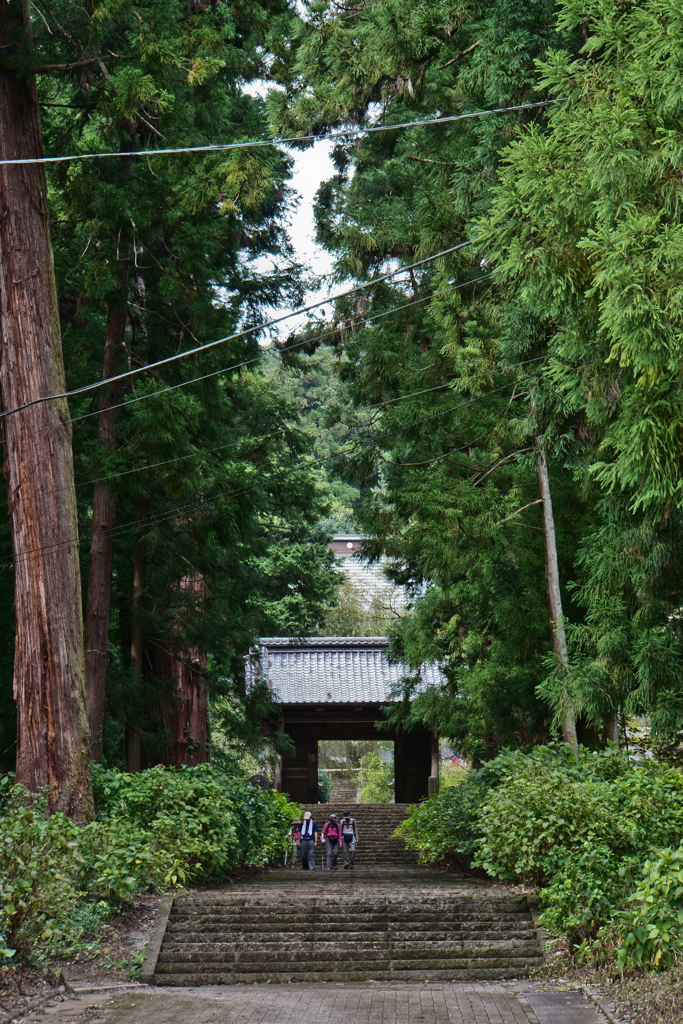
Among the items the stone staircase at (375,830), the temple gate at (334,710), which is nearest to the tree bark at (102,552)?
the stone staircase at (375,830)

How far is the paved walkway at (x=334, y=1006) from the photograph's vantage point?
581 centimetres

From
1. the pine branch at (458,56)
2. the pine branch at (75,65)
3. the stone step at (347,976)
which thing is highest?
the pine branch at (75,65)

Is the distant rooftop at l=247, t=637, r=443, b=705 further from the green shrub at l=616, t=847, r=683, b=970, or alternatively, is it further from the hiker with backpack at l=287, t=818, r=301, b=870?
the green shrub at l=616, t=847, r=683, b=970

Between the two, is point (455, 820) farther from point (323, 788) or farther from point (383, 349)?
point (323, 788)

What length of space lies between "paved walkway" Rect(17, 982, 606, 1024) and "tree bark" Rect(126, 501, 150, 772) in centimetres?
550

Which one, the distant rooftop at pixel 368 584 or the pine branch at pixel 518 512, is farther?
the distant rooftop at pixel 368 584

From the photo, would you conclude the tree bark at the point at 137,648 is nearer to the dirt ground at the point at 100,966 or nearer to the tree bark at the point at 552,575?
the dirt ground at the point at 100,966

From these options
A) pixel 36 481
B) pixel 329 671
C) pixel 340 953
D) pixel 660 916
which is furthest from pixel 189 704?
pixel 329 671

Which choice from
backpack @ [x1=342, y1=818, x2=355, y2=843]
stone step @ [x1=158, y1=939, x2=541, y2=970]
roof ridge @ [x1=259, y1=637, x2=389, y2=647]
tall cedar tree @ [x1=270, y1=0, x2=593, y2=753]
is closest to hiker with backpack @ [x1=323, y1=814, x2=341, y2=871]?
backpack @ [x1=342, y1=818, x2=355, y2=843]

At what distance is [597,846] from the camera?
7.46 m

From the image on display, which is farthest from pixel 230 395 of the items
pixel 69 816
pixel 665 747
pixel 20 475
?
pixel 665 747

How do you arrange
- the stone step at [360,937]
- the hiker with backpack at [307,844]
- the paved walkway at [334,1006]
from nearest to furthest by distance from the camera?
the paved walkway at [334,1006] → the stone step at [360,937] → the hiker with backpack at [307,844]

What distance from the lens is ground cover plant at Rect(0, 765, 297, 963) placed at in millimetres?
6281

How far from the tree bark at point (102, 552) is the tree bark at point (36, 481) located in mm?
1546
